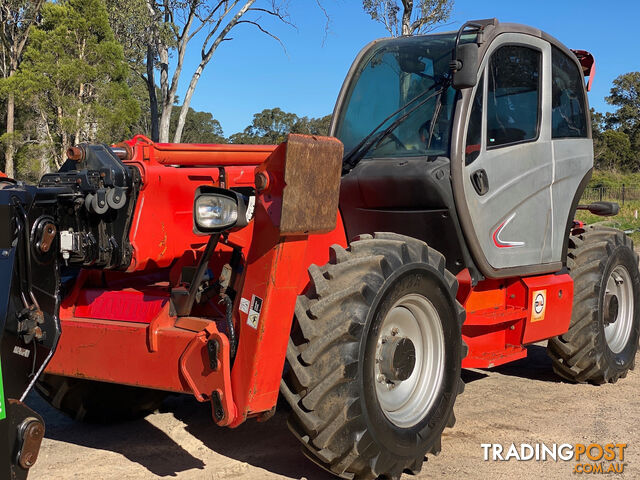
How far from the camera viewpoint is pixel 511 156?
211 inches

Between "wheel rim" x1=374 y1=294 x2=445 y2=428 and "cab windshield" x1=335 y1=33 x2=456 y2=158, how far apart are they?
110 cm

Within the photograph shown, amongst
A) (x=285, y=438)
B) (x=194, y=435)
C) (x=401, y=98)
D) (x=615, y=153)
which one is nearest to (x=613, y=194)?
(x=615, y=153)

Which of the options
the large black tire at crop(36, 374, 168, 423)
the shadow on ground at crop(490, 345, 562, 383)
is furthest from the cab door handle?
the large black tire at crop(36, 374, 168, 423)

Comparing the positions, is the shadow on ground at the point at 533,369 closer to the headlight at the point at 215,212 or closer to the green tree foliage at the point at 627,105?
the headlight at the point at 215,212

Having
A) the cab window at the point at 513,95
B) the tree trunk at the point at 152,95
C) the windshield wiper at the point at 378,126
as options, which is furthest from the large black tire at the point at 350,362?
the tree trunk at the point at 152,95

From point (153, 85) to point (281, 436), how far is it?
23.8 m

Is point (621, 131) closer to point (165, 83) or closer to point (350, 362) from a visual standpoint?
point (165, 83)

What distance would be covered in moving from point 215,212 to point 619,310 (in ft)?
14.7

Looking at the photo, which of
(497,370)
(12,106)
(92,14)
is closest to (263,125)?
(12,106)

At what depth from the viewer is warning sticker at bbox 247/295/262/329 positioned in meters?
3.69

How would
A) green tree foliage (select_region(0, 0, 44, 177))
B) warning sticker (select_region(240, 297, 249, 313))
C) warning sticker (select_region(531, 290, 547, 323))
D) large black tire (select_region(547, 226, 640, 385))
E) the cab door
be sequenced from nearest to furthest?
warning sticker (select_region(240, 297, 249, 313)) → the cab door → warning sticker (select_region(531, 290, 547, 323)) → large black tire (select_region(547, 226, 640, 385)) → green tree foliage (select_region(0, 0, 44, 177))

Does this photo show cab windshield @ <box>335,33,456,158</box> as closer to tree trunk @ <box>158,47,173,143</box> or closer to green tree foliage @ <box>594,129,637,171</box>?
tree trunk @ <box>158,47,173,143</box>

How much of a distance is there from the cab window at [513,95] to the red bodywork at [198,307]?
1031 mm

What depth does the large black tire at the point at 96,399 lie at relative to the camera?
195 inches
